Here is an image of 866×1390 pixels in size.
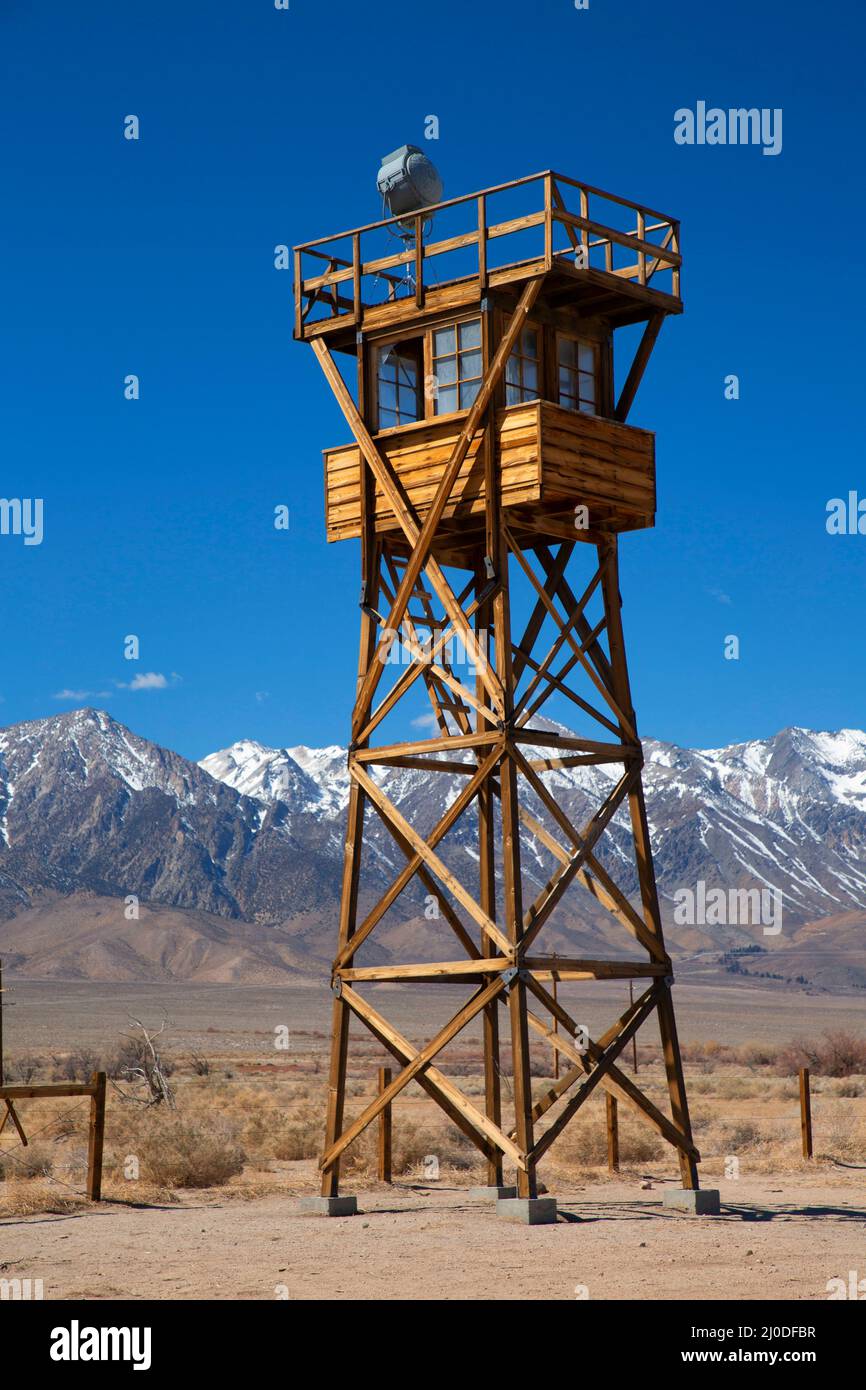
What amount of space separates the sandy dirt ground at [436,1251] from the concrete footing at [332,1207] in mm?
257

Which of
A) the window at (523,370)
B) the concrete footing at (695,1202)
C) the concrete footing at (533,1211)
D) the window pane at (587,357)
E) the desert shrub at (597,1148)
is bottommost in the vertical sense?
the desert shrub at (597,1148)

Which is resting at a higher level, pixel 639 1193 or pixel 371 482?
pixel 371 482

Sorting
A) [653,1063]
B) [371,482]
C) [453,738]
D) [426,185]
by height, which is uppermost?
[426,185]

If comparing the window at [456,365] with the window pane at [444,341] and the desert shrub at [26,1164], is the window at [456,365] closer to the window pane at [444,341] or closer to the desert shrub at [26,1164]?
the window pane at [444,341]

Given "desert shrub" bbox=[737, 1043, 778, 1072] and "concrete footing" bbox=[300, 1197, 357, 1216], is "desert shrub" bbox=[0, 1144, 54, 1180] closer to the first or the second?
"concrete footing" bbox=[300, 1197, 357, 1216]

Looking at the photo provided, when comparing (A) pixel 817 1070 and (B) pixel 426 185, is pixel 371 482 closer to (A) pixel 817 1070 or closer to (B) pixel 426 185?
(B) pixel 426 185

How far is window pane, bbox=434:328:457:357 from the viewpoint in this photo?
68.6 ft

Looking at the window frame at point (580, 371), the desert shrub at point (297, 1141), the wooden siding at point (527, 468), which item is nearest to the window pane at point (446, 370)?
the wooden siding at point (527, 468)

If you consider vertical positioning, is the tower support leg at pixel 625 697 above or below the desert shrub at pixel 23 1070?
above

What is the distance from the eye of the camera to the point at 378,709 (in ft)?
68.3

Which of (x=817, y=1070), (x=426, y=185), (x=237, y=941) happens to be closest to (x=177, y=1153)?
(x=426, y=185)

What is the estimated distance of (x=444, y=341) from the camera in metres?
21.0

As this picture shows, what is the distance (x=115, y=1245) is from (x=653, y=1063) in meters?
43.3

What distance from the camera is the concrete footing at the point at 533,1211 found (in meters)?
18.3
